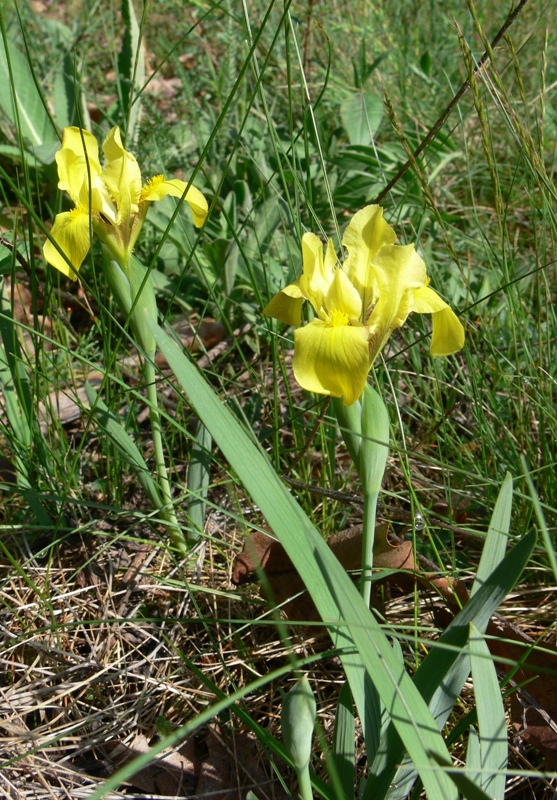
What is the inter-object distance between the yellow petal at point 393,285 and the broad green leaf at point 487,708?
0.39 metres

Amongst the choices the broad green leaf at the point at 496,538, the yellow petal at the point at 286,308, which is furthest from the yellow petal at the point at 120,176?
the broad green leaf at the point at 496,538

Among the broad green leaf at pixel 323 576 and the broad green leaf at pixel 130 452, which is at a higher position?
the broad green leaf at pixel 323 576

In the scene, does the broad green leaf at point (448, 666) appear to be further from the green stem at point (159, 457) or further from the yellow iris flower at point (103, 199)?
the yellow iris flower at point (103, 199)

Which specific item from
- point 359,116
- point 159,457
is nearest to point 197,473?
point 159,457

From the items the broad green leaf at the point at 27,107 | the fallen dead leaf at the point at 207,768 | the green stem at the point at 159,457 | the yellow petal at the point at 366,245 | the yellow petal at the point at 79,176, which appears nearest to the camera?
the yellow petal at the point at 366,245

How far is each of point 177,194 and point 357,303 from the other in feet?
1.65

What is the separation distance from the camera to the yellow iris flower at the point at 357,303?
32.9 inches

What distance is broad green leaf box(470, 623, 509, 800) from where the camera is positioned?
0.79 metres

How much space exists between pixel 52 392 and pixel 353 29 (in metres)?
1.94

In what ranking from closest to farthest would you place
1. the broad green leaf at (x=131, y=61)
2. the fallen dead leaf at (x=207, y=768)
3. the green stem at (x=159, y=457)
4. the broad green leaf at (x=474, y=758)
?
1. the broad green leaf at (x=474, y=758)
2. the fallen dead leaf at (x=207, y=768)
3. the green stem at (x=159, y=457)
4. the broad green leaf at (x=131, y=61)

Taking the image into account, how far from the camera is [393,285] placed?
2.98ft

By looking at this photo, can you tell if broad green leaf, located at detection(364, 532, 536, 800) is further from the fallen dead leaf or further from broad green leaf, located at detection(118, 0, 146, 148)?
broad green leaf, located at detection(118, 0, 146, 148)

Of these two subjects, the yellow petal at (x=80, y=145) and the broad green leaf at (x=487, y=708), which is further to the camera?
the yellow petal at (x=80, y=145)

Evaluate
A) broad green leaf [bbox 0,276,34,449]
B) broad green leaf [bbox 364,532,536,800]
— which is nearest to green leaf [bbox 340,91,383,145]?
broad green leaf [bbox 0,276,34,449]
